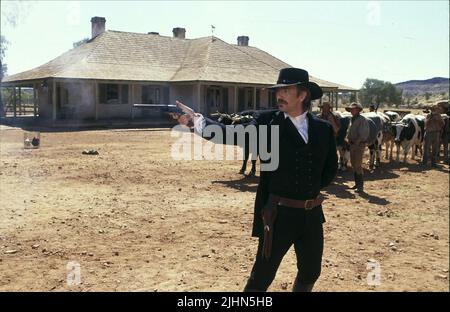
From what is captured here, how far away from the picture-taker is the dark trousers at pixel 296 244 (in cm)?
307

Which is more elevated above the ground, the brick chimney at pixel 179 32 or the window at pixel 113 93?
the brick chimney at pixel 179 32

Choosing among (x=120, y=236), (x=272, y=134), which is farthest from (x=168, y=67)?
(x=272, y=134)

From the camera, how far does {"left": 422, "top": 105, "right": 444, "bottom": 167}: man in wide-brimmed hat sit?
424 inches

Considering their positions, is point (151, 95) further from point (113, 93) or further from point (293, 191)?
point (293, 191)

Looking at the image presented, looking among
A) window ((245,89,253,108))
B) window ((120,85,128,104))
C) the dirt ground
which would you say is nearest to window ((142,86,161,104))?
window ((120,85,128,104))

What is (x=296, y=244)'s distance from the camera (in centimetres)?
319

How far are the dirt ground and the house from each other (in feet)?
49.1

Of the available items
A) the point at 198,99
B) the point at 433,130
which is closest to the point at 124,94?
the point at 198,99

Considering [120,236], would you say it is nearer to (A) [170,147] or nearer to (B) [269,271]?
(B) [269,271]

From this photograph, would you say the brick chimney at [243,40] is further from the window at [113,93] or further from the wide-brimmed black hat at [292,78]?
the wide-brimmed black hat at [292,78]

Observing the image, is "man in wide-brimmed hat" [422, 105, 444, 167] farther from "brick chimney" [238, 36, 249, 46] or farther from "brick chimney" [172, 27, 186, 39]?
"brick chimney" [238, 36, 249, 46]

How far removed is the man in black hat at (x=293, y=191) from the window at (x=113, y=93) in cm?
2457

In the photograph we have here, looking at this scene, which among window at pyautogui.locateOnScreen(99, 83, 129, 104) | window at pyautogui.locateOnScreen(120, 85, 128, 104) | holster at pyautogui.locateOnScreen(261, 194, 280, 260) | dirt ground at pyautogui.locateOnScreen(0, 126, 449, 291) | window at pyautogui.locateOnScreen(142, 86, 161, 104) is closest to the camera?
holster at pyautogui.locateOnScreen(261, 194, 280, 260)

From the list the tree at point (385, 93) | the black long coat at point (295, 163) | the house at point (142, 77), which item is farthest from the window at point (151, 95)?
the tree at point (385, 93)
